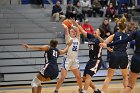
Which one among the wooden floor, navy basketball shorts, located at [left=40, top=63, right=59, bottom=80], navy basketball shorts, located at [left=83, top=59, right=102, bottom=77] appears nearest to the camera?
navy basketball shorts, located at [left=40, top=63, right=59, bottom=80]

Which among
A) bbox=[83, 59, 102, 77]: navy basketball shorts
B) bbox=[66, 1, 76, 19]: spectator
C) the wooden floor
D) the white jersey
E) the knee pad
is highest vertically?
bbox=[66, 1, 76, 19]: spectator

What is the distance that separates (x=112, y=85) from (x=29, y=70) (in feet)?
9.98

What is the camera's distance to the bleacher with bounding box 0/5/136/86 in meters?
12.0

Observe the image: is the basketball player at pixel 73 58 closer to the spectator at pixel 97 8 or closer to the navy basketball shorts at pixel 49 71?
the navy basketball shorts at pixel 49 71

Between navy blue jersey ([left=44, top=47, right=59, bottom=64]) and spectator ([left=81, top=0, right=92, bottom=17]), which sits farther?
spectator ([left=81, top=0, right=92, bottom=17])

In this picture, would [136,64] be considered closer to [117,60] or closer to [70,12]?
[117,60]

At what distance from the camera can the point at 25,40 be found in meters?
14.1

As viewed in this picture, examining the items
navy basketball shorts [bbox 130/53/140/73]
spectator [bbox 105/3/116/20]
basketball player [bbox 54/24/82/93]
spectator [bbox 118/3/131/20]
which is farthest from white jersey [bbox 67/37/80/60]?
spectator [bbox 118/3/131/20]

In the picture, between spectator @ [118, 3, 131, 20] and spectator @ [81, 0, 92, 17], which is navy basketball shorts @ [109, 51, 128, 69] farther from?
spectator @ [118, 3, 131, 20]

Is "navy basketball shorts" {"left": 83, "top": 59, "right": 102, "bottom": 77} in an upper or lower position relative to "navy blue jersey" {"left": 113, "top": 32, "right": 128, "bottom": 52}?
lower

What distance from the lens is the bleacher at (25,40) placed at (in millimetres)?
11953

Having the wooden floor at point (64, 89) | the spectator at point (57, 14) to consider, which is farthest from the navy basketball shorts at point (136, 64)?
the spectator at point (57, 14)

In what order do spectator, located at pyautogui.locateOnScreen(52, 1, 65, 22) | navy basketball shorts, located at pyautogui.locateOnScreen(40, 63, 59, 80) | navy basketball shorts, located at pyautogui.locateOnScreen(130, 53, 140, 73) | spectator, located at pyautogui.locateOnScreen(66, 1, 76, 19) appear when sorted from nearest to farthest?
navy basketball shorts, located at pyautogui.locateOnScreen(130, 53, 140, 73) → navy basketball shorts, located at pyautogui.locateOnScreen(40, 63, 59, 80) → spectator, located at pyautogui.locateOnScreen(66, 1, 76, 19) → spectator, located at pyautogui.locateOnScreen(52, 1, 65, 22)

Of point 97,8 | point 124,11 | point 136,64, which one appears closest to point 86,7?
point 97,8
